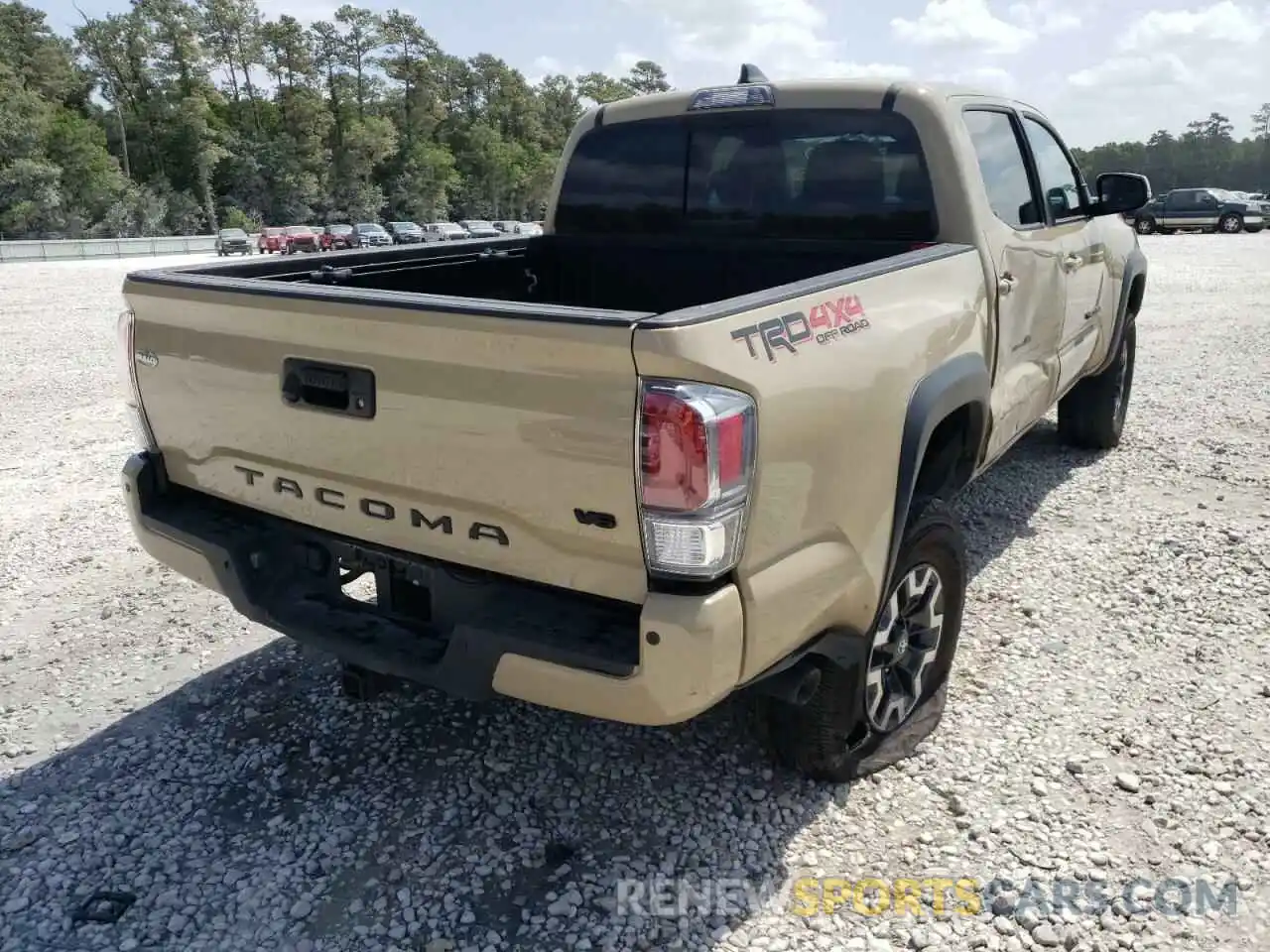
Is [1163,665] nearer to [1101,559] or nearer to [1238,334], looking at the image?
[1101,559]

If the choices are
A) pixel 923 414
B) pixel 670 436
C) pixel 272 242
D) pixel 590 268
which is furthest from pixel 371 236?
pixel 670 436

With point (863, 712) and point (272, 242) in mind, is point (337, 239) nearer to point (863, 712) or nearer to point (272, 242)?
point (272, 242)

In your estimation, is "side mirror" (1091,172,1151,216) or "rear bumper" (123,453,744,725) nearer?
"rear bumper" (123,453,744,725)

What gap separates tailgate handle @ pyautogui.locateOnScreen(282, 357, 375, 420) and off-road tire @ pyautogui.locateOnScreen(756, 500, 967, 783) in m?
1.40

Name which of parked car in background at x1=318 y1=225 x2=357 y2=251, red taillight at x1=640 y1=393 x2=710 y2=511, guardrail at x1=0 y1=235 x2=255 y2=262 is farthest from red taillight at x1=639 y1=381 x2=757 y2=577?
guardrail at x1=0 y1=235 x2=255 y2=262

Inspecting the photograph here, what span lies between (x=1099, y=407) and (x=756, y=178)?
336 centimetres

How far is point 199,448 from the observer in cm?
291

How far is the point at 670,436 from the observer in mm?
2023

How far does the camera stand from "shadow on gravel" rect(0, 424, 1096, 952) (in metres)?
2.50

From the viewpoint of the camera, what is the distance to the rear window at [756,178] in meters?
3.69

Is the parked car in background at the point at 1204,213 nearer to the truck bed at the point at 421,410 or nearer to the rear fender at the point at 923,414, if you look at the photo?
the rear fender at the point at 923,414

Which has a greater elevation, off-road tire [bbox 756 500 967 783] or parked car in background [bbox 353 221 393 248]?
off-road tire [bbox 756 500 967 783]

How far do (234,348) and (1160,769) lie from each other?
3036mm

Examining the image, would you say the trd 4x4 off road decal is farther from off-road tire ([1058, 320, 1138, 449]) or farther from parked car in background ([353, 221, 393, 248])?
parked car in background ([353, 221, 393, 248])
